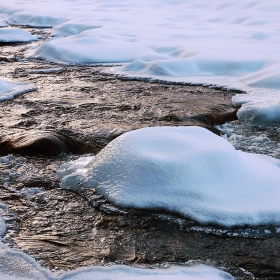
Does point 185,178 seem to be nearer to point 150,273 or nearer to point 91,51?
point 150,273

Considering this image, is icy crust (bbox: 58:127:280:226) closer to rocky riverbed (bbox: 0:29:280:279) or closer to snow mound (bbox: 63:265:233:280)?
rocky riverbed (bbox: 0:29:280:279)

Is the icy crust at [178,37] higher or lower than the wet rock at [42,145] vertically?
higher

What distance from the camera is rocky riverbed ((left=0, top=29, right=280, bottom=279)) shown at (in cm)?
221

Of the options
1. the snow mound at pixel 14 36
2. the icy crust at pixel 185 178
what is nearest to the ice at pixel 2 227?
the icy crust at pixel 185 178

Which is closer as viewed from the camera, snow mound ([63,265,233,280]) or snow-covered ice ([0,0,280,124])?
snow mound ([63,265,233,280])

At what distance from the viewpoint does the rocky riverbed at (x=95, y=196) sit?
2213mm

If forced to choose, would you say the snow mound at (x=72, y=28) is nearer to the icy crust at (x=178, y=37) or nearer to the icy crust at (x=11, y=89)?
the icy crust at (x=178, y=37)

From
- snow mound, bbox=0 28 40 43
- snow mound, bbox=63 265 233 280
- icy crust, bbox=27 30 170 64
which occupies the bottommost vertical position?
snow mound, bbox=63 265 233 280

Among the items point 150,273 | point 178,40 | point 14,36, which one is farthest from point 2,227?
point 14,36

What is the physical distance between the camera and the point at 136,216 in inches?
99.1

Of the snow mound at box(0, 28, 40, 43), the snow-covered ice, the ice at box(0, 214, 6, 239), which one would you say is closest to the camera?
the ice at box(0, 214, 6, 239)

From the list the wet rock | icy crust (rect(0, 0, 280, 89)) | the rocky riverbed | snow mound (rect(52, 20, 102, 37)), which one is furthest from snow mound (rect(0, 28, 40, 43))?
the wet rock

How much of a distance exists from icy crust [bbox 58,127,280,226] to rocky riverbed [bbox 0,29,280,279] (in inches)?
2.8

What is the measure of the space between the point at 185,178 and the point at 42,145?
4.17ft
